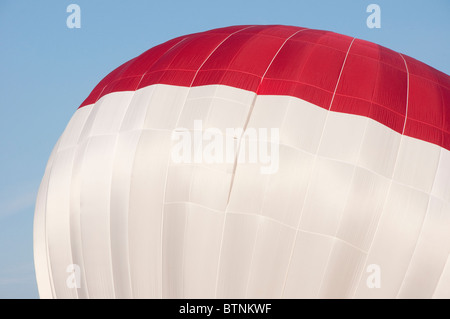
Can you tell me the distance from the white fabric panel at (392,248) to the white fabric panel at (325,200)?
1.62ft

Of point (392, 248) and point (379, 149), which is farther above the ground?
point (379, 149)

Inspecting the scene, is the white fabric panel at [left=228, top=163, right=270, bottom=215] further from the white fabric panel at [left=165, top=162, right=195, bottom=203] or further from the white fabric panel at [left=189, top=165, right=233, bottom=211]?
the white fabric panel at [left=165, top=162, right=195, bottom=203]

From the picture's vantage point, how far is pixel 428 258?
881 cm

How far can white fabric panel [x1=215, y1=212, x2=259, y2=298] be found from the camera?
881 centimetres

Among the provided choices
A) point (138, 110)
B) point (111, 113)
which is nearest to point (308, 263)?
point (138, 110)

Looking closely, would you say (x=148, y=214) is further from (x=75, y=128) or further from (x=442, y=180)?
(x=442, y=180)

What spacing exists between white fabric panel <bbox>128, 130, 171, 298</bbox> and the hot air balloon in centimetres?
1

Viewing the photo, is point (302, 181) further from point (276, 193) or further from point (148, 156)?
point (148, 156)

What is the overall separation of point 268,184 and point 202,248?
1026mm

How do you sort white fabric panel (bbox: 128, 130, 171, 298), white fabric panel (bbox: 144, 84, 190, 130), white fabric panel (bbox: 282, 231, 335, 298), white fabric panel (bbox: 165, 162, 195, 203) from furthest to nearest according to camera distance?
white fabric panel (bbox: 144, 84, 190, 130) < white fabric panel (bbox: 128, 130, 171, 298) < white fabric panel (bbox: 165, 162, 195, 203) < white fabric panel (bbox: 282, 231, 335, 298)

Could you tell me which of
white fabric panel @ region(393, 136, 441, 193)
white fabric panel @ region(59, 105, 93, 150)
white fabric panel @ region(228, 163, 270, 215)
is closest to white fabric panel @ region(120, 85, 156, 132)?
white fabric panel @ region(59, 105, 93, 150)

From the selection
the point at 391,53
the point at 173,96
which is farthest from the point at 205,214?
the point at 391,53

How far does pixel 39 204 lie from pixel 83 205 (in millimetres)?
1348

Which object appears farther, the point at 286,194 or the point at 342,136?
the point at 342,136
